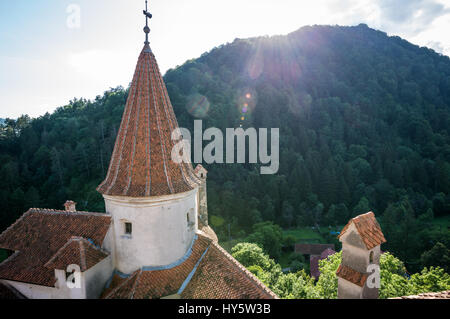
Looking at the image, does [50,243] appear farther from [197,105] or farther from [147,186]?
[197,105]

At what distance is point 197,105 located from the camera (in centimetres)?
8338

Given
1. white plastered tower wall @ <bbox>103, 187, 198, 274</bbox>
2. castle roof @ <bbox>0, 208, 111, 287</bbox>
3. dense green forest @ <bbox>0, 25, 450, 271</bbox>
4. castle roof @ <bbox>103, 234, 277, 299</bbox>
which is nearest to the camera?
castle roof @ <bbox>103, 234, 277, 299</bbox>

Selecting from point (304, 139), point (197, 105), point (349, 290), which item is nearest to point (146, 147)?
point (349, 290)

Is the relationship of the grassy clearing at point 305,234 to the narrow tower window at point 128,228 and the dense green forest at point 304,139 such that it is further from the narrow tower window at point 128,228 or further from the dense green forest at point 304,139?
the narrow tower window at point 128,228

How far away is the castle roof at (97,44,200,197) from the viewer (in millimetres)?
12016

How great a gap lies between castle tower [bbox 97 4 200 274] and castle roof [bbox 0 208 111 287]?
3.70 feet

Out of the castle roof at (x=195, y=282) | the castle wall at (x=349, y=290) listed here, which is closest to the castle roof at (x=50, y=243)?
the castle roof at (x=195, y=282)

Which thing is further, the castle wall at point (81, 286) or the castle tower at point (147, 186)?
the castle tower at point (147, 186)

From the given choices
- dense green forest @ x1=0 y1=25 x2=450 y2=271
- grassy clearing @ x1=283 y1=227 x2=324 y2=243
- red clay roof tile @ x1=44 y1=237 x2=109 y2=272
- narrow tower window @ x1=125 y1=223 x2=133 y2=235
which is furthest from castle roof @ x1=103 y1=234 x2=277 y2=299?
grassy clearing @ x1=283 y1=227 x2=324 y2=243

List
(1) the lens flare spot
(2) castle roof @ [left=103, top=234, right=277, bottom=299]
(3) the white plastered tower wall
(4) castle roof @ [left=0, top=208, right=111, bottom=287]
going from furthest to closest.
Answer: (1) the lens flare spot < (3) the white plastered tower wall < (4) castle roof @ [left=0, top=208, right=111, bottom=287] < (2) castle roof @ [left=103, top=234, right=277, bottom=299]

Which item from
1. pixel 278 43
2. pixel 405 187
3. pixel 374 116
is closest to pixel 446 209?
pixel 405 187

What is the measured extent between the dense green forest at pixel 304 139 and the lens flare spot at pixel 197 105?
0.48 metres

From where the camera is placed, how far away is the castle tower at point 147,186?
39.3 feet

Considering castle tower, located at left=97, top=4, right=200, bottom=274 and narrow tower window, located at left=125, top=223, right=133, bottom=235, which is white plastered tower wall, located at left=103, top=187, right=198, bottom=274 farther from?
narrow tower window, located at left=125, top=223, right=133, bottom=235
